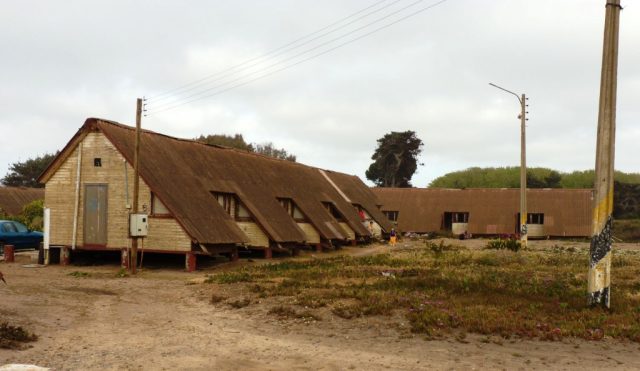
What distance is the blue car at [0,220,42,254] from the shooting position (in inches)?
1104

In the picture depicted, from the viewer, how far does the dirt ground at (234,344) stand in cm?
882

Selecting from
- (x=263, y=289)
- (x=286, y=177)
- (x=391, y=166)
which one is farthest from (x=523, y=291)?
(x=391, y=166)

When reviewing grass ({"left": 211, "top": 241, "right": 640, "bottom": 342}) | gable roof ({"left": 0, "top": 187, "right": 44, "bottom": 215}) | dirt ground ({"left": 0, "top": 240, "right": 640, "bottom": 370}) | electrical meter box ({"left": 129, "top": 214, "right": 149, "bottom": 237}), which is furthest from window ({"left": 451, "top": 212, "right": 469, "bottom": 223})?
dirt ground ({"left": 0, "top": 240, "right": 640, "bottom": 370})

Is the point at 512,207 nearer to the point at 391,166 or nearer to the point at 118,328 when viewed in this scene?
the point at 391,166

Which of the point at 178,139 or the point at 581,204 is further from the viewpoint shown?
the point at 581,204

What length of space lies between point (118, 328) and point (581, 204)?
53.2 meters

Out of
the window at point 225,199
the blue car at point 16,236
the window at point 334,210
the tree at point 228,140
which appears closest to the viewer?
the window at point 225,199

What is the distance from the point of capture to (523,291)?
1495 cm

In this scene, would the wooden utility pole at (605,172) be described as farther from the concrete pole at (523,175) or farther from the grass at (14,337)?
the concrete pole at (523,175)

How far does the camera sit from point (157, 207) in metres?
22.6

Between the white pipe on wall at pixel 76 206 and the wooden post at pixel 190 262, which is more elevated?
the white pipe on wall at pixel 76 206

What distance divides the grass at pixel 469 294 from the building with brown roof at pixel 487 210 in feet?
108

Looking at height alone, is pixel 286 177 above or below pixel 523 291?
above

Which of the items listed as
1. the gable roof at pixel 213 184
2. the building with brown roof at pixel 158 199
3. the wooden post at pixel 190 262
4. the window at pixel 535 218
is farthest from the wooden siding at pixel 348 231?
the window at pixel 535 218
